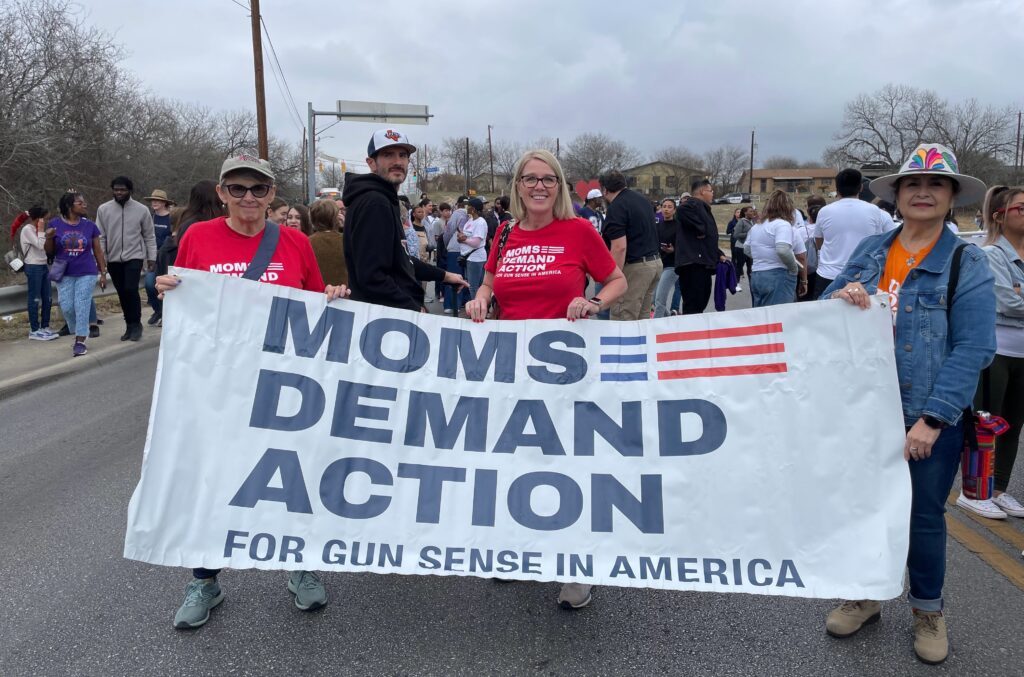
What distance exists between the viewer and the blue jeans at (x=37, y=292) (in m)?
9.45

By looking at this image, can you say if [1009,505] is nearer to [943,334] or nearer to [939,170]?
[943,334]

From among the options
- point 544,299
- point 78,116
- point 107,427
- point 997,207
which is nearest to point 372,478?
point 544,299

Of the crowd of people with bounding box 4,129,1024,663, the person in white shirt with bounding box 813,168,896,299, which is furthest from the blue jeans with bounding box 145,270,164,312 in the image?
the person in white shirt with bounding box 813,168,896,299

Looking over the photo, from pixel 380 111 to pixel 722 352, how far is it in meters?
21.0

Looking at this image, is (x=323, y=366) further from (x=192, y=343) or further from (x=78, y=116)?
(x=78, y=116)

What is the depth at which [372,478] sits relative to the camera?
10.1 ft

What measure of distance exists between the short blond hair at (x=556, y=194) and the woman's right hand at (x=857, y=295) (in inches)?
50.4

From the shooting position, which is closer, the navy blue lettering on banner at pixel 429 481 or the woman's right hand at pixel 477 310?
the navy blue lettering on banner at pixel 429 481

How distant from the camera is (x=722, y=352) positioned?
10.2 ft

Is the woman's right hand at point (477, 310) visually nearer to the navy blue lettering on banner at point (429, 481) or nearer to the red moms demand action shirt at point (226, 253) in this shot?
the navy blue lettering on banner at point (429, 481)

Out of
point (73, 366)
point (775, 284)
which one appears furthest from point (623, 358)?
point (73, 366)

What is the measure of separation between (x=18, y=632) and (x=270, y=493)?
1.23 metres

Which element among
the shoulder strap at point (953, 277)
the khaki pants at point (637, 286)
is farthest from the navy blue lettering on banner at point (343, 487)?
the khaki pants at point (637, 286)

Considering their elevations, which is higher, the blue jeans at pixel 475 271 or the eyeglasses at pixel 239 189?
the eyeglasses at pixel 239 189
